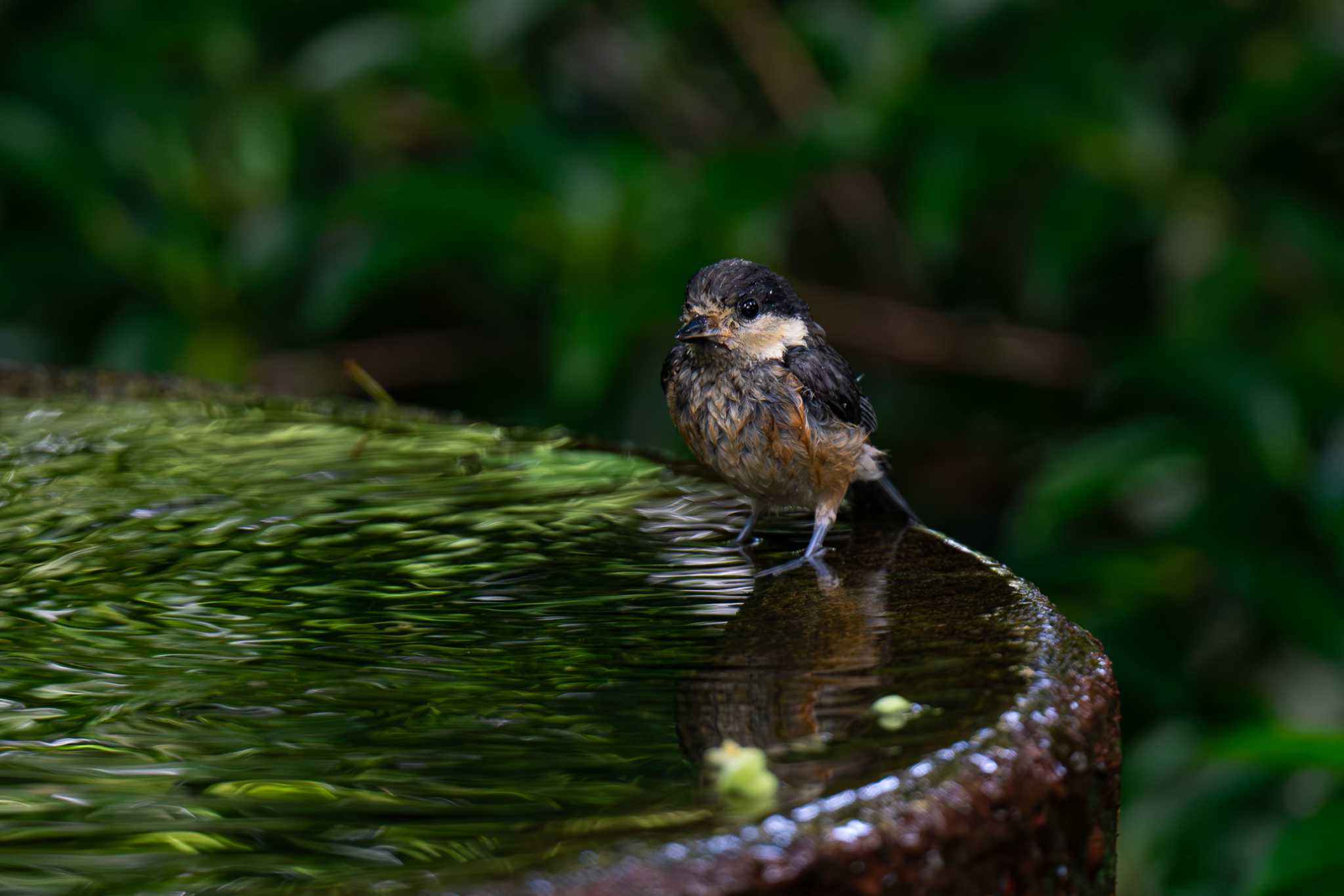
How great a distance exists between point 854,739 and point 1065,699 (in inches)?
6.9

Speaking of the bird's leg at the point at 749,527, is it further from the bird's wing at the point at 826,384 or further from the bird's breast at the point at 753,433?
the bird's wing at the point at 826,384

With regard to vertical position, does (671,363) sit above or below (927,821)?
above

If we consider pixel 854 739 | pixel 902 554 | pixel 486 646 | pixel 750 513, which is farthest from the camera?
pixel 750 513

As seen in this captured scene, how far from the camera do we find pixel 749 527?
1.69 m

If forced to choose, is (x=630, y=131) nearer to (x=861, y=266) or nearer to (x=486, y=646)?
(x=861, y=266)

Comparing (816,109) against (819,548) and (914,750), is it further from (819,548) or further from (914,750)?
(914,750)

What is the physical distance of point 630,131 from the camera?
14.5 ft

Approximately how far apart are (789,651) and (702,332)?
2.03ft

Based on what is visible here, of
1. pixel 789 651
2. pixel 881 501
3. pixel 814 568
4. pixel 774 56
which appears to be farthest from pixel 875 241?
pixel 789 651

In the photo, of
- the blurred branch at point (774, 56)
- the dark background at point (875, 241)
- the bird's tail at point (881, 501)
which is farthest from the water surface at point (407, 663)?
the blurred branch at point (774, 56)

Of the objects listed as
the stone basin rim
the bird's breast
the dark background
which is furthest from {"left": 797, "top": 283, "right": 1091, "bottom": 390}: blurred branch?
the stone basin rim

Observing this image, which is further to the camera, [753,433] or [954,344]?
[954,344]

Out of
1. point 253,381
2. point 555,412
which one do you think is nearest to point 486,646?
point 555,412

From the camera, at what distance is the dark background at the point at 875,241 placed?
3180mm
